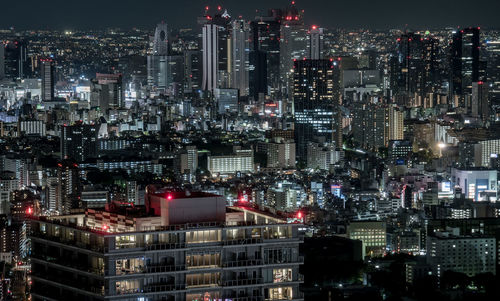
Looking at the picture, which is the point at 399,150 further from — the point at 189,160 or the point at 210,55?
the point at 210,55

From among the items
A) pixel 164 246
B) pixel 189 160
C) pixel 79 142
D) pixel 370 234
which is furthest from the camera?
pixel 79 142

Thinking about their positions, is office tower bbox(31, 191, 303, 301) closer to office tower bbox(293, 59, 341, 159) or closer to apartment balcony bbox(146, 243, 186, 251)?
apartment balcony bbox(146, 243, 186, 251)

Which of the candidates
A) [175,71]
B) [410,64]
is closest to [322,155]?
[410,64]

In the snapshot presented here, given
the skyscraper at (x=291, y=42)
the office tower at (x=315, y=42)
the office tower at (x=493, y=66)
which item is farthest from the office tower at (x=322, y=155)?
the office tower at (x=315, y=42)

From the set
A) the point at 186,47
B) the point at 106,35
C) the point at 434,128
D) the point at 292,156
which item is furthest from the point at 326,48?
the point at 292,156

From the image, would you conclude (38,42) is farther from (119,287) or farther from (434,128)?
(119,287)
